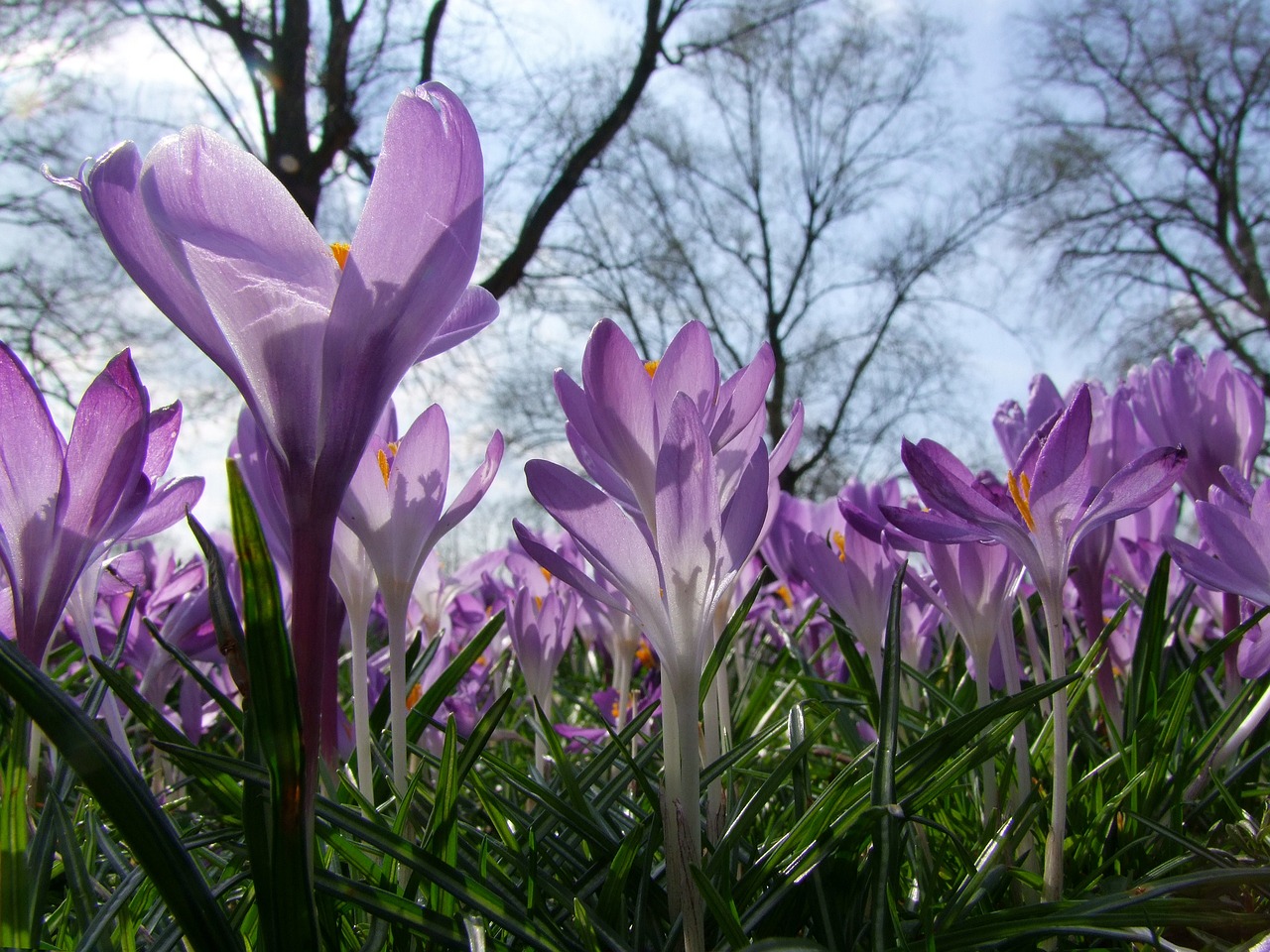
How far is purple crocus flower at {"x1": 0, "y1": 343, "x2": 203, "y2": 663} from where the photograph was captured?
54cm

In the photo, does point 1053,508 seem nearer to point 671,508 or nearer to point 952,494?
point 952,494

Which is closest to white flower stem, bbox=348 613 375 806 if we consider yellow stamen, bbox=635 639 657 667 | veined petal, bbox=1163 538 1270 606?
veined petal, bbox=1163 538 1270 606

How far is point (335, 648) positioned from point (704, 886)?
0.41 meters

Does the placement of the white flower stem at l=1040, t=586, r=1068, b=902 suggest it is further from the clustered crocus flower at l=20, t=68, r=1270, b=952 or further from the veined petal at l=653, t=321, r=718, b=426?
the veined petal at l=653, t=321, r=718, b=426

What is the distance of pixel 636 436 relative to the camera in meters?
0.59

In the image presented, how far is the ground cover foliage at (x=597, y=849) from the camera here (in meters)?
0.41

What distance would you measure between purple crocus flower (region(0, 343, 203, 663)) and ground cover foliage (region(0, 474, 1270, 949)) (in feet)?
0.24

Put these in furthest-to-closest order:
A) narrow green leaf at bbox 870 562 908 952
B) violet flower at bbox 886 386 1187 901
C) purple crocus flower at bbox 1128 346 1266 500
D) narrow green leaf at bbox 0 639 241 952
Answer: purple crocus flower at bbox 1128 346 1266 500, violet flower at bbox 886 386 1187 901, narrow green leaf at bbox 870 562 908 952, narrow green leaf at bbox 0 639 241 952

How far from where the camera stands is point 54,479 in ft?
1.81

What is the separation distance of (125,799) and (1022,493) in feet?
2.10

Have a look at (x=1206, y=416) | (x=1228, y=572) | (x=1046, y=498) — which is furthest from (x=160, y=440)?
(x=1206, y=416)

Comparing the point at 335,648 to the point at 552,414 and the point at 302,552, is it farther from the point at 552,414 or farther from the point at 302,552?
the point at 552,414

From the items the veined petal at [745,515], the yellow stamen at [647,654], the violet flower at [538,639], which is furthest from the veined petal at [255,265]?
the yellow stamen at [647,654]

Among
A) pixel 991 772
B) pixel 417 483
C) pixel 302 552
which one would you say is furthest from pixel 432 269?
pixel 991 772
